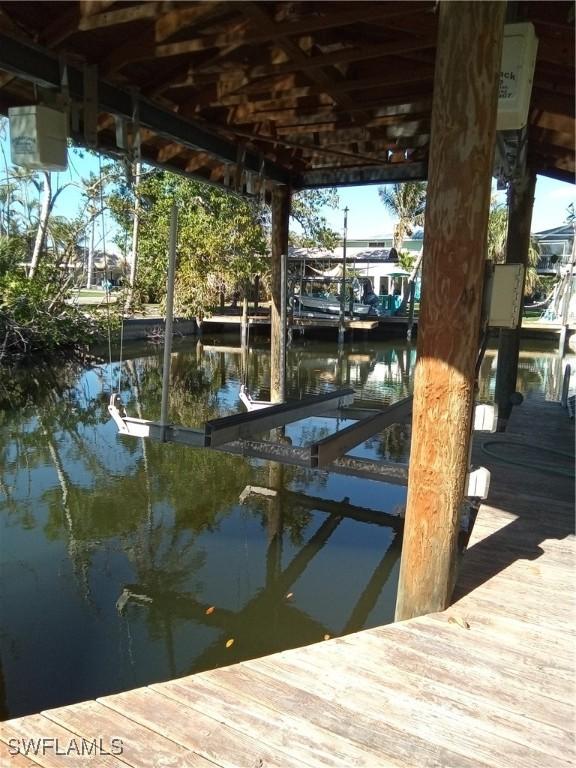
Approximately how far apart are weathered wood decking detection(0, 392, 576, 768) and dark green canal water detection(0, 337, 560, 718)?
1.17 metres

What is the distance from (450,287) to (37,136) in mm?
2505

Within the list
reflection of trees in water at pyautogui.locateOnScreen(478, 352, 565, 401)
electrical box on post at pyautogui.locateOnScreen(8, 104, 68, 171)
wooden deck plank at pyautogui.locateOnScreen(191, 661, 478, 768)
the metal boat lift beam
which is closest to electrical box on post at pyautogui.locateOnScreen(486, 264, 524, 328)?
wooden deck plank at pyautogui.locateOnScreen(191, 661, 478, 768)

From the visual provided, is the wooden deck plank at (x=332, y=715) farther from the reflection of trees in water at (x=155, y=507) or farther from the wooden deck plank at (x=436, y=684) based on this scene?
the reflection of trees in water at (x=155, y=507)

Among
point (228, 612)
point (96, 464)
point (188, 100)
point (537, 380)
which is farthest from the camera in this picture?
point (537, 380)

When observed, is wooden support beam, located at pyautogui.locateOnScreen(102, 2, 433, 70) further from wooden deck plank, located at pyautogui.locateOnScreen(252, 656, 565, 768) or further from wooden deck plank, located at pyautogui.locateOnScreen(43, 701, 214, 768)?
wooden deck plank, located at pyautogui.locateOnScreen(43, 701, 214, 768)

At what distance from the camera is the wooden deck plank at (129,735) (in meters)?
1.58

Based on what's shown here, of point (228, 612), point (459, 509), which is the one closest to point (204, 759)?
point (459, 509)

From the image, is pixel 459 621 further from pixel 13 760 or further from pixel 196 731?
pixel 13 760

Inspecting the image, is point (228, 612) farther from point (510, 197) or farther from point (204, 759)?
point (510, 197)

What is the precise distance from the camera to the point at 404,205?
101ft

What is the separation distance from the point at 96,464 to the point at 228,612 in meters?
3.30

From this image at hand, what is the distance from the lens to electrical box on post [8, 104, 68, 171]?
3.11m

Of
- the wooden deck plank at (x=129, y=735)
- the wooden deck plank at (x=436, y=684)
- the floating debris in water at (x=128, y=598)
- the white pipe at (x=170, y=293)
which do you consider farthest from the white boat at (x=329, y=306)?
the wooden deck plank at (x=129, y=735)

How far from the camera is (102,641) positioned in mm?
3141
